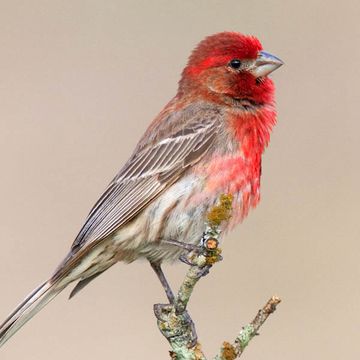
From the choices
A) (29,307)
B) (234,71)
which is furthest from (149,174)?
(29,307)

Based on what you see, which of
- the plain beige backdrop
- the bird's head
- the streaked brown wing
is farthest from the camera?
the plain beige backdrop

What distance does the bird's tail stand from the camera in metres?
7.75

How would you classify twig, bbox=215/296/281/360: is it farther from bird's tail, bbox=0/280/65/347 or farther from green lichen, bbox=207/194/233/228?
bird's tail, bbox=0/280/65/347

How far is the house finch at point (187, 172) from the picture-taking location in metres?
7.96

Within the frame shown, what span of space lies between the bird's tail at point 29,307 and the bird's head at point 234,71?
1564mm

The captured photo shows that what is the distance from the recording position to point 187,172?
26.6 feet

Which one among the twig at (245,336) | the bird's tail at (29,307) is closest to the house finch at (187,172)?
the bird's tail at (29,307)

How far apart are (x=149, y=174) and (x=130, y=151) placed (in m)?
3.02

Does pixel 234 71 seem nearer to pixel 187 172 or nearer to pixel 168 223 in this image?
pixel 187 172

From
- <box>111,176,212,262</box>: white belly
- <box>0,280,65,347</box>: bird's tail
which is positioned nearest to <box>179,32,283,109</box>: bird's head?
<box>111,176,212,262</box>: white belly

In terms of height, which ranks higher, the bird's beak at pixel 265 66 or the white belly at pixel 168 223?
the bird's beak at pixel 265 66

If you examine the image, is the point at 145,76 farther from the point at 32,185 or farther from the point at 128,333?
the point at 128,333

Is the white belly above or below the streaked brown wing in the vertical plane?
below

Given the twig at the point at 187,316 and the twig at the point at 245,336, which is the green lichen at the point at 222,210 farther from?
the twig at the point at 245,336
